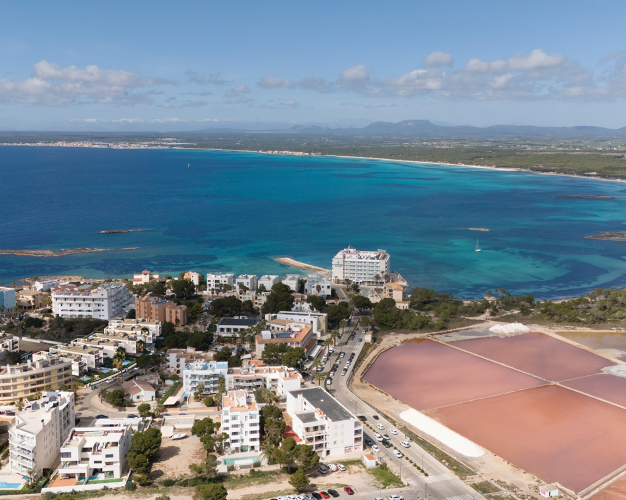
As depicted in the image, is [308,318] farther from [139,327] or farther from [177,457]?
[177,457]

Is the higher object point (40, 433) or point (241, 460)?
point (40, 433)

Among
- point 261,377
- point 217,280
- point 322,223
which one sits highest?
point 322,223

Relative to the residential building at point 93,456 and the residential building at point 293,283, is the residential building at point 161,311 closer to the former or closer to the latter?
the residential building at point 293,283

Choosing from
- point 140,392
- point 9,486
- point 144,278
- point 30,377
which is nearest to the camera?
point 9,486

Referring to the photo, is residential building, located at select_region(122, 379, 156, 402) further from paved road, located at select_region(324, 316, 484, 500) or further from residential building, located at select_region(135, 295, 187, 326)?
residential building, located at select_region(135, 295, 187, 326)

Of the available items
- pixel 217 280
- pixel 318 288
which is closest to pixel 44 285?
pixel 217 280

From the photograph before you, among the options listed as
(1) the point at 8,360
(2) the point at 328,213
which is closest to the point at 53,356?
(1) the point at 8,360

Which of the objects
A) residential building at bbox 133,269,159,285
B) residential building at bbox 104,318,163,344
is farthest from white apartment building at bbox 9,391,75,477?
residential building at bbox 133,269,159,285
